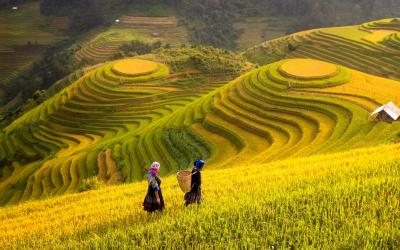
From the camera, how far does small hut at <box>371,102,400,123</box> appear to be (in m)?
27.9

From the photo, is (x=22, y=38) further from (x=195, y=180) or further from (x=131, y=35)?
(x=195, y=180)

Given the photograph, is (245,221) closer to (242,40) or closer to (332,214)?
(332,214)

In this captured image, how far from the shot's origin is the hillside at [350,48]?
68181mm

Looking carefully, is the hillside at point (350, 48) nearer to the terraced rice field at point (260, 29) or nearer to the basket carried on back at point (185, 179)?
the terraced rice field at point (260, 29)

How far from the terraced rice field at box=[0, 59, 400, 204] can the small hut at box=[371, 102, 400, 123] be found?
675 mm

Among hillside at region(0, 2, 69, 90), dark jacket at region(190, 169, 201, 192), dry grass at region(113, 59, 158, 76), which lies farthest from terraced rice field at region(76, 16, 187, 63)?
dark jacket at region(190, 169, 201, 192)

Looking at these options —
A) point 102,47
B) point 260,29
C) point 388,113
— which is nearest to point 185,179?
point 388,113

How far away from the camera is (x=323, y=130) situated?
99.4ft

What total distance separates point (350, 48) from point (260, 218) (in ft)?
231

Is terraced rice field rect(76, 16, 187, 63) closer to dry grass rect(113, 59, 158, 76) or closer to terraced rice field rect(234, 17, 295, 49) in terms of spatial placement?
terraced rice field rect(234, 17, 295, 49)

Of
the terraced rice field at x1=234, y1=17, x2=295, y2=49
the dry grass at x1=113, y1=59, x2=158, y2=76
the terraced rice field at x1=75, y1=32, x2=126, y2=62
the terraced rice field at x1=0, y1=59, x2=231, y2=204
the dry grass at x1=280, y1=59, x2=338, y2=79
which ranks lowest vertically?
the terraced rice field at x1=0, y1=59, x2=231, y2=204

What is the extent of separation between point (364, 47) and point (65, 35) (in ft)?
325

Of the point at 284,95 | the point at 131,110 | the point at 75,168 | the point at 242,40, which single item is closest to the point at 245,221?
the point at 284,95

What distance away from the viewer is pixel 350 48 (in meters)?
73.9
